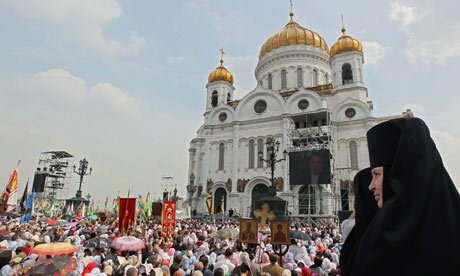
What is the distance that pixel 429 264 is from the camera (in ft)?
4.04

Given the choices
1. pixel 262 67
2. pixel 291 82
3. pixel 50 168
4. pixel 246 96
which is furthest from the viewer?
pixel 50 168

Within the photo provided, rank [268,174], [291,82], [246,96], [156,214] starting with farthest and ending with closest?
1. [291,82]
2. [246,96]
3. [268,174]
4. [156,214]

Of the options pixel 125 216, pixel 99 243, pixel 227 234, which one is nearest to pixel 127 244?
pixel 99 243

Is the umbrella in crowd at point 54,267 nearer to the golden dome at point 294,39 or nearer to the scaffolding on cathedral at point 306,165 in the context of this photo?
the scaffolding on cathedral at point 306,165

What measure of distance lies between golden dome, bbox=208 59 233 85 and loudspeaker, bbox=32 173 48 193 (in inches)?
1566

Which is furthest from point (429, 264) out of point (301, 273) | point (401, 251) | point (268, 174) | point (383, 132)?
point (268, 174)

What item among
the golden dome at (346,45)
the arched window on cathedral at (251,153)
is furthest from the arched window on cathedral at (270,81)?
the arched window on cathedral at (251,153)

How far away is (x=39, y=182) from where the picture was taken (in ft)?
185

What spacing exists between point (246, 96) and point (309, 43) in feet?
37.8

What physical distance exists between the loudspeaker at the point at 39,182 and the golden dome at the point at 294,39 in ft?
156

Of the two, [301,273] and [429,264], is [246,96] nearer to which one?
[301,273]

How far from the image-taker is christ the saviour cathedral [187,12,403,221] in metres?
28.4

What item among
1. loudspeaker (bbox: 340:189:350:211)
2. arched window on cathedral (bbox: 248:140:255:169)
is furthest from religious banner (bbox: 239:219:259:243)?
arched window on cathedral (bbox: 248:140:255:169)

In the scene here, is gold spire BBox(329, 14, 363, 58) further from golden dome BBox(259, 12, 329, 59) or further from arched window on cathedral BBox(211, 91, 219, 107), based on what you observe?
arched window on cathedral BBox(211, 91, 219, 107)
